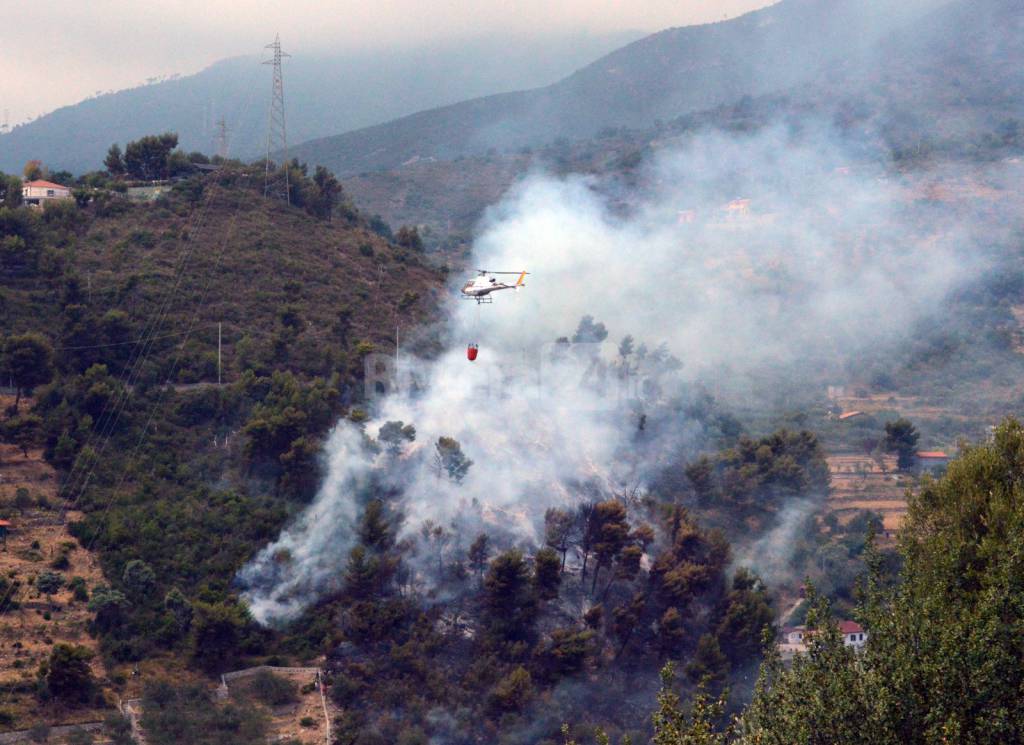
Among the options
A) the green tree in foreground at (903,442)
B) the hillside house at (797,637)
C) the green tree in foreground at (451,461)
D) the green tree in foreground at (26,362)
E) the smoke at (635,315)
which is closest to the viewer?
the hillside house at (797,637)

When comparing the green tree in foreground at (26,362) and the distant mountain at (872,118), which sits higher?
the distant mountain at (872,118)

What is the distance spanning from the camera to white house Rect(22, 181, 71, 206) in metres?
76.5

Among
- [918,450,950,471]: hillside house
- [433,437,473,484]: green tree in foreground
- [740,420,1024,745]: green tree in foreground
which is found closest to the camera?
[740,420,1024,745]: green tree in foreground

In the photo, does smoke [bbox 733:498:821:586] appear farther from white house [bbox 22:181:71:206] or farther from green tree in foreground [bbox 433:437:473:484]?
white house [bbox 22:181:71:206]

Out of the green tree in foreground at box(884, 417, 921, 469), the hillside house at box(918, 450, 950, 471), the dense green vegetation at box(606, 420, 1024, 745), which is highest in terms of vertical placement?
the dense green vegetation at box(606, 420, 1024, 745)

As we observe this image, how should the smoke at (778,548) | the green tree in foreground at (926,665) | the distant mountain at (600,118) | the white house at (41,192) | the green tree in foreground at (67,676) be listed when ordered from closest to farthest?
the green tree in foreground at (926,665)
the green tree in foreground at (67,676)
the smoke at (778,548)
the white house at (41,192)
the distant mountain at (600,118)

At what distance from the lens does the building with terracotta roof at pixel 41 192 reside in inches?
3012

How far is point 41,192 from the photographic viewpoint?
77.7 metres

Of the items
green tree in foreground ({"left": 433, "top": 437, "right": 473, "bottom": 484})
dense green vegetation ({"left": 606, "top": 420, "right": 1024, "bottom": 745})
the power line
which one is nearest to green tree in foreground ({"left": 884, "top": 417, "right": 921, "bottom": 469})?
green tree in foreground ({"left": 433, "top": 437, "right": 473, "bottom": 484})

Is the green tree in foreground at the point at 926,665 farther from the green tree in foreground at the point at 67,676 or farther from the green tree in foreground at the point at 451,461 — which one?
the green tree in foreground at the point at 451,461

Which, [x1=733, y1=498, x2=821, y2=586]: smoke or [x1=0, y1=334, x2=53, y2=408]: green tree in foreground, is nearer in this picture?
[x1=0, y1=334, x2=53, y2=408]: green tree in foreground

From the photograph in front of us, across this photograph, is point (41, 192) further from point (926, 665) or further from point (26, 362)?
point (926, 665)

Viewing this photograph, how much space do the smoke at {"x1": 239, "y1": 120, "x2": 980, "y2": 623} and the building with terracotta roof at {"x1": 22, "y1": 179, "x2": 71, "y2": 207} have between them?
28.2 metres

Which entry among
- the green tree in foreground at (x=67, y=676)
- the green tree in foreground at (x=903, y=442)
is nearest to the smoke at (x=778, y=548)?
the green tree in foreground at (x=903, y=442)
